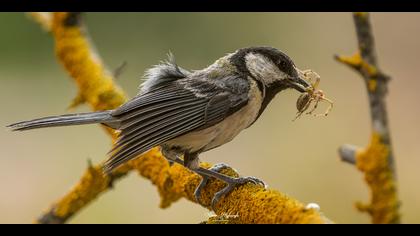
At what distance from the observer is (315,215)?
6.56 ft

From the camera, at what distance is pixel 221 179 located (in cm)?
282

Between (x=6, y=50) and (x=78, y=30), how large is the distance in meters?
3.25

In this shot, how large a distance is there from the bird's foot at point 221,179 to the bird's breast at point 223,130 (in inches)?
4.1

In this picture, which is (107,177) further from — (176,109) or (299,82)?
(299,82)

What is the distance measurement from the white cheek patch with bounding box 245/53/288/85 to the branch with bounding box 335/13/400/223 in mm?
269

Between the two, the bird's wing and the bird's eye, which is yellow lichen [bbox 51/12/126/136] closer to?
the bird's wing

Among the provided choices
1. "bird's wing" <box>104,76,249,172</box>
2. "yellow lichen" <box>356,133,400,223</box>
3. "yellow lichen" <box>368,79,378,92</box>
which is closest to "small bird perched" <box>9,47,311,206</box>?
"bird's wing" <box>104,76,249,172</box>

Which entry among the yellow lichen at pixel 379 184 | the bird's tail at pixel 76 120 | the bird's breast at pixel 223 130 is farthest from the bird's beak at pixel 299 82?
the bird's tail at pixel 76 120

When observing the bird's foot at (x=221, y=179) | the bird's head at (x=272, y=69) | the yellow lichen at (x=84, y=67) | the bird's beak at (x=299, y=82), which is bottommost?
the bird's foot at (x=221, y=179)

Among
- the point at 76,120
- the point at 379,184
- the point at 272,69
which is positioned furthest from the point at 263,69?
the point at 76,120

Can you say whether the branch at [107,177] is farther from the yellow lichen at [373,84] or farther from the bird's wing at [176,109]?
the yellow lichen at [373,84]

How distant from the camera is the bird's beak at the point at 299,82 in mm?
2963

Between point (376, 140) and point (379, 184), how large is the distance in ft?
0.52

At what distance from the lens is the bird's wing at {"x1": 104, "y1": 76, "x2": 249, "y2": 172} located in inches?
112
